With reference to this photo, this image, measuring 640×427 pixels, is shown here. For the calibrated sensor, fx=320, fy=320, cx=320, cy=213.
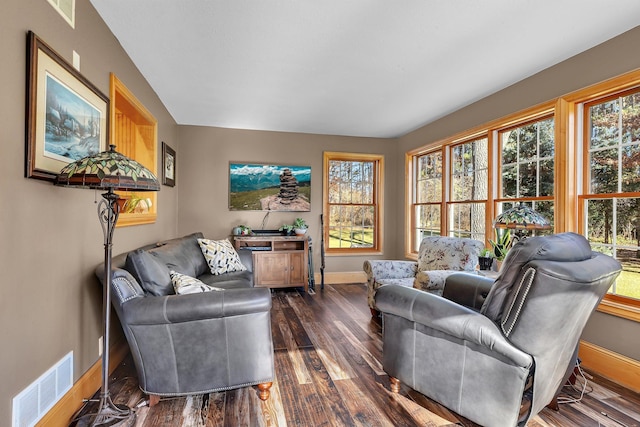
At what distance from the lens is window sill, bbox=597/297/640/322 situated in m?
2.27

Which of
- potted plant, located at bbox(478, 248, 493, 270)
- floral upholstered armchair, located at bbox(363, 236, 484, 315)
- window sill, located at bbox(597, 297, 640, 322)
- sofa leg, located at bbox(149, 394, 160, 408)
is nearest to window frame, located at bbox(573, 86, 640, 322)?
window sill, located at bbox(597, 297, 640, 322)

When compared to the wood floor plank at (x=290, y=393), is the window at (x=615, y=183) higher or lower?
higher

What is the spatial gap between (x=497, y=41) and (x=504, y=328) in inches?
82.0

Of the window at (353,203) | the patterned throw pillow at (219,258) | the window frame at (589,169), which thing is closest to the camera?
the window frame at (589,169)

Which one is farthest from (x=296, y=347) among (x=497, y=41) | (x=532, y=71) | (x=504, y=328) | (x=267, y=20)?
(x=532, y=71)

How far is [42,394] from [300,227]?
3627 millimetres

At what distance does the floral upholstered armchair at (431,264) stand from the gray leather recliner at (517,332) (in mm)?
1233

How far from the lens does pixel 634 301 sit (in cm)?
233

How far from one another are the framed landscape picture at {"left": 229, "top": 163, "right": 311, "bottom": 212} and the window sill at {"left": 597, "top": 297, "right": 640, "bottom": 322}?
149 inches

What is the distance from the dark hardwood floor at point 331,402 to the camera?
1825 mm

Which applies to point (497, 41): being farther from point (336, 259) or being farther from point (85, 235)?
point (336, 259)

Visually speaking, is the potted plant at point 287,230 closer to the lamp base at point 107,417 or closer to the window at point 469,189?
the window at point 469,189

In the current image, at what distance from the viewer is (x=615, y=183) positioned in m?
2.51

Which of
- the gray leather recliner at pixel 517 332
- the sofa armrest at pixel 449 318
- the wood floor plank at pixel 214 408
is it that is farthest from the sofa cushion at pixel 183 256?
the gray leather recliner at pixel 517 332
